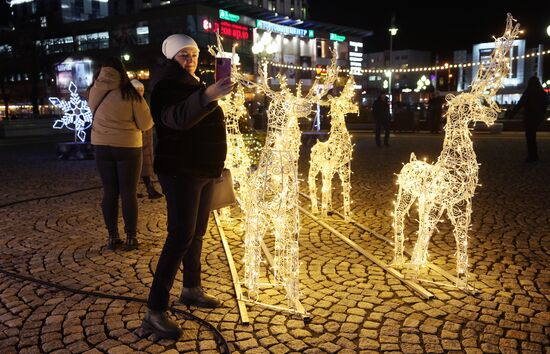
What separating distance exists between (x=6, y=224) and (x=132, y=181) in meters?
2.52

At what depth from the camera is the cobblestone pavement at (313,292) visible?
2.98m

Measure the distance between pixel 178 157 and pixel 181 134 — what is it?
14 cm

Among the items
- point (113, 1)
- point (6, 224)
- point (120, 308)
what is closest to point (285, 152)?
point (120, 308)

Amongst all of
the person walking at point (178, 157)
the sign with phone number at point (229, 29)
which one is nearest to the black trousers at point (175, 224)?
the person walking at point (178, 157)

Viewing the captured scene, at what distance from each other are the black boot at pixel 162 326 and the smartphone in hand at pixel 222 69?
1.59m

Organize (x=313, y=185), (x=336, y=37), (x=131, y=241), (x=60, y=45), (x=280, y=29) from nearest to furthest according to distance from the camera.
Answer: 1. (x=131, y=241)
2. (x=313, y=185)
3. (x=60, y=45)
4. (x=280, y=29)
5. (x=336, y=37)

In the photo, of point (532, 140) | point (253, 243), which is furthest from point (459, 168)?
point (532, 140)

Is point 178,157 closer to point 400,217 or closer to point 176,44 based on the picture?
point 176,44

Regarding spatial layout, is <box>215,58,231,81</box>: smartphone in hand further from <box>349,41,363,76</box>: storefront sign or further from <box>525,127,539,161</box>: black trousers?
<box>349,41,363,76</box>: storefront sign

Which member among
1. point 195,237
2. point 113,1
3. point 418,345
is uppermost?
point 113,1

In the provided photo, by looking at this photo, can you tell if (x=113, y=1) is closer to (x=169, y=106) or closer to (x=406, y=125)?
(x=406, y=125)

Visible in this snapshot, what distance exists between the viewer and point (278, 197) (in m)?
3.52

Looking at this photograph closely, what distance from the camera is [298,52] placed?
166 feet

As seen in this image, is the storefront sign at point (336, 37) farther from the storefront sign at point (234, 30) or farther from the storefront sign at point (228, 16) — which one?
the storefront sign at point (228, 16)
